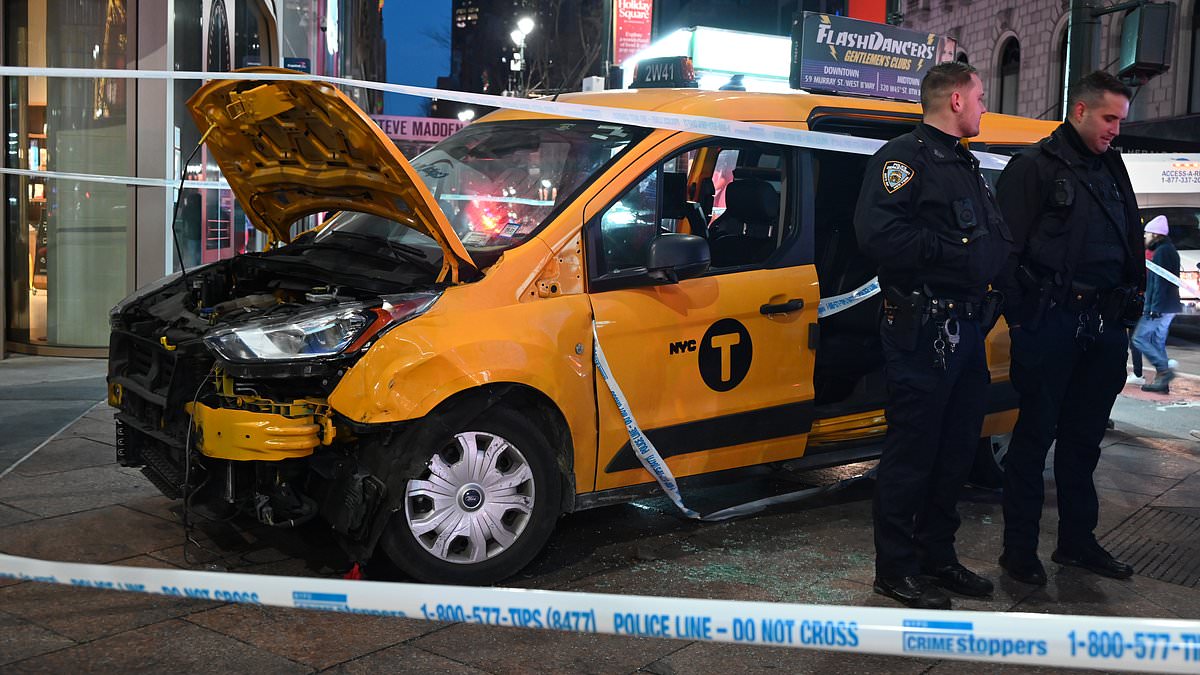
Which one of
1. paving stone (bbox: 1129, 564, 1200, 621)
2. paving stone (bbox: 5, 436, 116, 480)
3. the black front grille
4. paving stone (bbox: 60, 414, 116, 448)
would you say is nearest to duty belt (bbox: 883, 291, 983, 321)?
paving stone (bbox: 1129, 564, 1200, 621)

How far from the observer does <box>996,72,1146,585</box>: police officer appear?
15.0ft

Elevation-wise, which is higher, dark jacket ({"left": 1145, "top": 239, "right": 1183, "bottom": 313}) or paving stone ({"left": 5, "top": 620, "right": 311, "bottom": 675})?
Result: dark jacket ({"left": 1145, "top": 239, "right": 1183, "bottom": 313})

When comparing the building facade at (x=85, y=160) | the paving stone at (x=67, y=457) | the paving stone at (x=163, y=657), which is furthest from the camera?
the building facade at (x=85, y=160)

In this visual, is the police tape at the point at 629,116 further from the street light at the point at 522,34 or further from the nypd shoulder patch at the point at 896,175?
the street light at the point at 522,34

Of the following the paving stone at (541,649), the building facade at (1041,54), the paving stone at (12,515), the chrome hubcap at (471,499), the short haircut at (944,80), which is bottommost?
the paving stone at (12,515)

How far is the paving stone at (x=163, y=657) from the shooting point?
3.50 meters

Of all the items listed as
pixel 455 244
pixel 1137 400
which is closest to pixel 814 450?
pixel 455 244

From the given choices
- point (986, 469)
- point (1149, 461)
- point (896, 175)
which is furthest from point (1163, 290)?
point (896, 175)

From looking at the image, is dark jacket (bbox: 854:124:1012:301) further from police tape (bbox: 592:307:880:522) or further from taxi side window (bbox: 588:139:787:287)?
police tape (bbox: 592:307:880:522)

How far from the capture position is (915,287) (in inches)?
168

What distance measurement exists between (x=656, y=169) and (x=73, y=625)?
8.91 feet

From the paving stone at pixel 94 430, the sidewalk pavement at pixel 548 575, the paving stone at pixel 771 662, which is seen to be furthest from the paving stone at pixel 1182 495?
the paving stone at pixel 94 430

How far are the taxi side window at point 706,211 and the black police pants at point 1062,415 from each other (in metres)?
1.22

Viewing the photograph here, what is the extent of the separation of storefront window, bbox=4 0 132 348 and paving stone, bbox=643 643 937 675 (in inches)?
338
